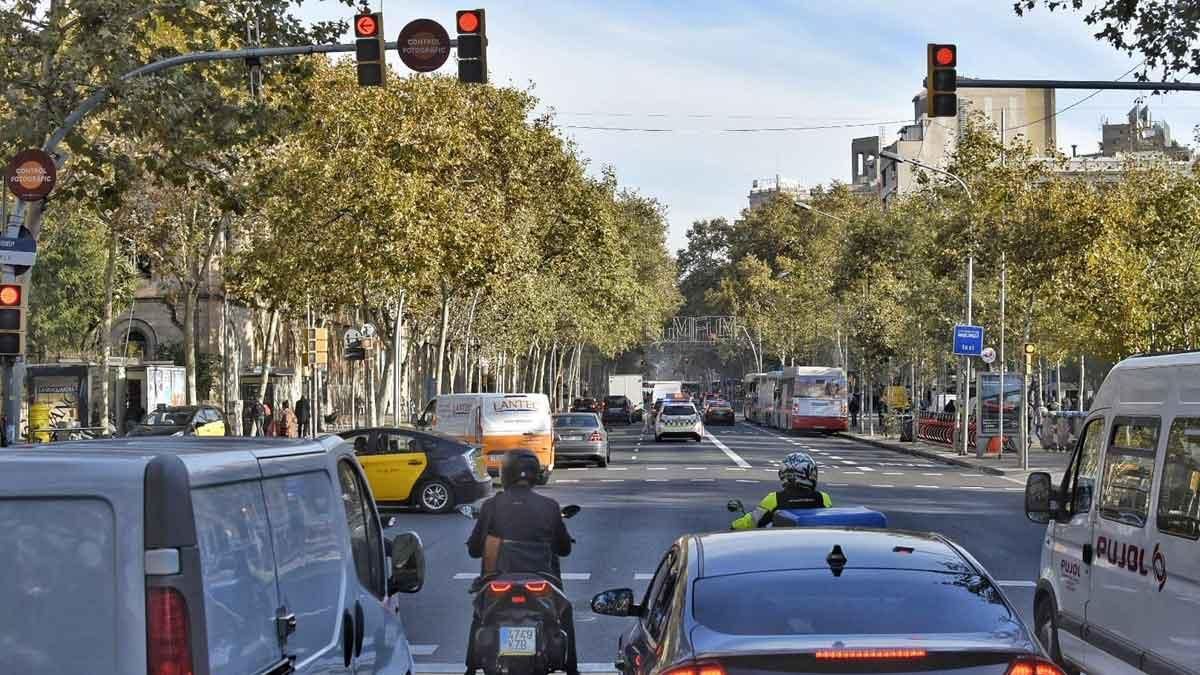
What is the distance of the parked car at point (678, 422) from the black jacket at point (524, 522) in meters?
52.3

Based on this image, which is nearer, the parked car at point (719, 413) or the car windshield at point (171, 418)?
the car windshield at point (171, 418)

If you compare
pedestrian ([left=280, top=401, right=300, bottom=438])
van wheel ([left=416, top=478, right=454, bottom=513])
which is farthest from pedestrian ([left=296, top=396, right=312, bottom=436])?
van wheel ([left=416, top=478, right=454, bottom=513])

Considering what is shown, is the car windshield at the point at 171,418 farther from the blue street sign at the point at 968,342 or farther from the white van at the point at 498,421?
the blue street sign at the point at 968,342

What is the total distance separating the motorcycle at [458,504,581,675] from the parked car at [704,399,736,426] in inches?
3197

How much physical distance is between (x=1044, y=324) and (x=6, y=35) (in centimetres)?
4502

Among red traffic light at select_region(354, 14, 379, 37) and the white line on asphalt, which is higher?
red traffic light at select_region(354, 14, 379, 37)

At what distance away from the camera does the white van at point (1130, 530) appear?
8242 millimetres

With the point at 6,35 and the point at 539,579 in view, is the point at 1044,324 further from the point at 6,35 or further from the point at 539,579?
the point at 539,579

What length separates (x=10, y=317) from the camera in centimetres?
1800

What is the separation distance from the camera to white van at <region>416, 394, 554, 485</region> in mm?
34719

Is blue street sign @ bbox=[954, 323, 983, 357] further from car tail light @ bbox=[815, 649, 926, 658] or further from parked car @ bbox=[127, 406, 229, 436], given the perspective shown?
car tail light @ bbox=[815, 649, 926, 658]

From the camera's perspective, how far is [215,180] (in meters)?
21.1

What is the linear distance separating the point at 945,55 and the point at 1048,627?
1017cm

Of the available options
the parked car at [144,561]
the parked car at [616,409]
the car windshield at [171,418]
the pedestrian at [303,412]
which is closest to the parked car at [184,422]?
the car windshield at [171,418]
